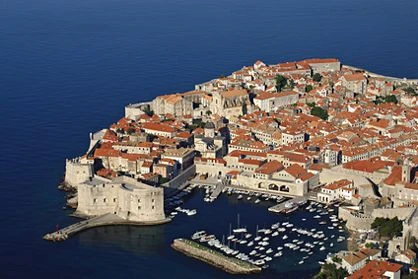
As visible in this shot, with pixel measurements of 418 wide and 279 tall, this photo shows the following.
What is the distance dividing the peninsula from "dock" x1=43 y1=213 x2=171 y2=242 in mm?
51

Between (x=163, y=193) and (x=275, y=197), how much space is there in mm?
5784

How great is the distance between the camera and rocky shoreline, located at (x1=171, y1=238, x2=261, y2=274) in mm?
33594

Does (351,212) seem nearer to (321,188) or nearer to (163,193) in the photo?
(321,188)

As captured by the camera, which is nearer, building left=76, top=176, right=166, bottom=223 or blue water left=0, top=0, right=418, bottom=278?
blue water left=0, top=0, right=418, bottom=278

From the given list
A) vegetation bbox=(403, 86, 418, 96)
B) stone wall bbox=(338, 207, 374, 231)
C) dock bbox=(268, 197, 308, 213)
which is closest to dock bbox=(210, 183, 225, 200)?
dock bbox=(268, 197, 308, 213)

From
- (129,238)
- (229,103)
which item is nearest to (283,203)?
(129,238)

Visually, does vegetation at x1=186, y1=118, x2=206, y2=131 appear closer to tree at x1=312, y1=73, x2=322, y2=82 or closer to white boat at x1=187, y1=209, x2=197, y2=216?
white boat at x1=187, y1=209, x2=197, y2=216

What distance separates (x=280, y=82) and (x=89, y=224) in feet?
75.8

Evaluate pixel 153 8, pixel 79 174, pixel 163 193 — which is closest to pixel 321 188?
pixel 163 193

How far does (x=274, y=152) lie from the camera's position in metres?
45.2

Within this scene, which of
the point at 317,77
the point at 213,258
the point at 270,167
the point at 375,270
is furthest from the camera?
the point at 317,77

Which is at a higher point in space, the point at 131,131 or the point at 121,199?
the point at 131,131

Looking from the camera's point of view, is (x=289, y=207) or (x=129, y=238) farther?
(x=289, y=207)

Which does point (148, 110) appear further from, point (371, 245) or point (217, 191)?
point (371, 245)
